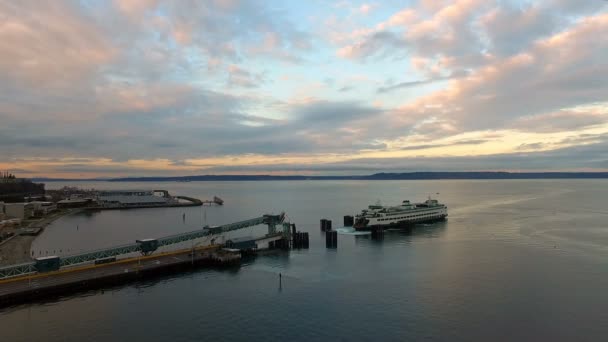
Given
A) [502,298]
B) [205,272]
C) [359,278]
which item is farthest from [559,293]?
[205,272]

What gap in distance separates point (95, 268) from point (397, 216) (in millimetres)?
75073

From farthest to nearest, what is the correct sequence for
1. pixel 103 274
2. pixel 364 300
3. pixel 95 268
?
pixel 95 268 < pixel 103 274 < pixel 364 300

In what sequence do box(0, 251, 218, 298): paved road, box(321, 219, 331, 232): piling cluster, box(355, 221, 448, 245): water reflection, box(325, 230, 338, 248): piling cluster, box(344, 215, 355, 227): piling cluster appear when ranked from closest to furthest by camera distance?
box(0, 251, 218, 298): paved road
box(325, 230, 338, 248): piling cluster
box(355, 221, 448, 245): water reflection
box(321, 219, 331, 232): piling cluster
box(344, 215, 355, 227): piling cluster

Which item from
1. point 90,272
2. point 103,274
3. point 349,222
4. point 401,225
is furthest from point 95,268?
point 401,225

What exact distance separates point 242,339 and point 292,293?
12557 millimetres

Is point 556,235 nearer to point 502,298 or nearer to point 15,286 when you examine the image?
point 502,298

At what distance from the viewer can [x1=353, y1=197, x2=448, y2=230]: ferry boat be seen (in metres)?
96.9

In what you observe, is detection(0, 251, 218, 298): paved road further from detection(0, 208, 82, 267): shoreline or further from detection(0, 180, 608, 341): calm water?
detection(0, 208, 82, 267): shoreline

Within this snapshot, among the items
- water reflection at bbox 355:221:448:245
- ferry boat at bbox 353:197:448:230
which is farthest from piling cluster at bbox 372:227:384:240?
ferry boat at bbox 353:197:448:230

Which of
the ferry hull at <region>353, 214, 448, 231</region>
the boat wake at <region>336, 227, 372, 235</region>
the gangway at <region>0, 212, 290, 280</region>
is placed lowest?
the boat wake at <region>336, 227, 372, 235</region>

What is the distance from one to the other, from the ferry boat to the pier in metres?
43.3

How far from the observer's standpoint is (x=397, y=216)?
103 meters

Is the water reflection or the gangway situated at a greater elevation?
the gangway

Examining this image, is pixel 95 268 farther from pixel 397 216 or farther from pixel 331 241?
pixel 397 216
